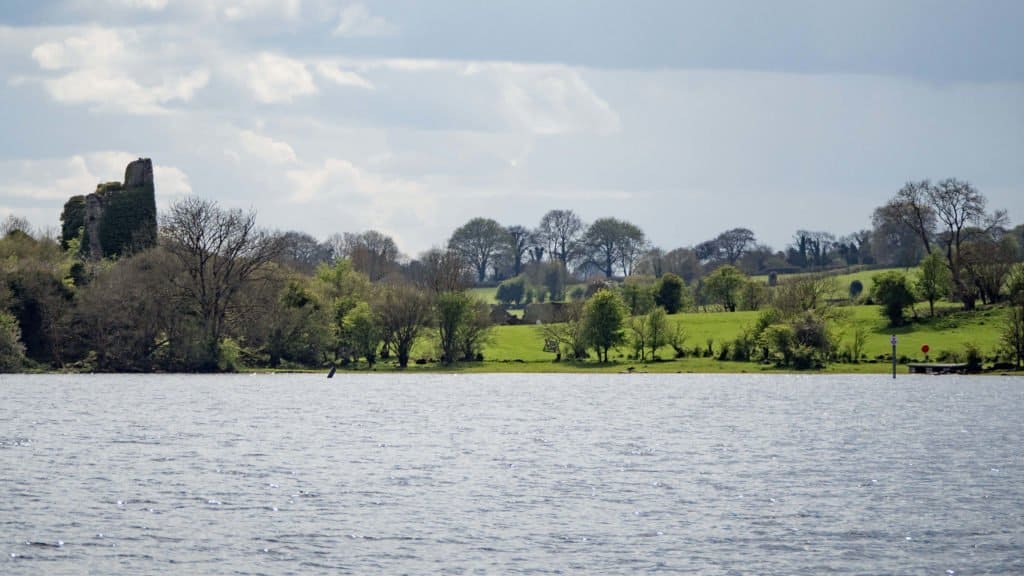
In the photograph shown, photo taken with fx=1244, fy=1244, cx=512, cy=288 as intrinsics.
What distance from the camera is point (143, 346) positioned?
91625 mm

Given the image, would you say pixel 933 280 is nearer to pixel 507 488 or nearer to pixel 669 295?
pixel 669 295

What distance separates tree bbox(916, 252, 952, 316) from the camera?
110 metres

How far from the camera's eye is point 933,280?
110 m

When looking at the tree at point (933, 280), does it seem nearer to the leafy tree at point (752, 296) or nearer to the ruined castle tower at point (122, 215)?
the leafy tree at point (752, 296)

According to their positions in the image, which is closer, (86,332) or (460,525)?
(460,525)

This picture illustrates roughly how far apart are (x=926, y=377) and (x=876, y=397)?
23.3 meters

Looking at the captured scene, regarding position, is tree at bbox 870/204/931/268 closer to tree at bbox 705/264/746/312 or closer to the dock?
tree at bbox 705/264/746/312

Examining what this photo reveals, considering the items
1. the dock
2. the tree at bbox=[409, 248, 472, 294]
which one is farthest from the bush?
the tree at bbox=[409, 248, 472, 294]

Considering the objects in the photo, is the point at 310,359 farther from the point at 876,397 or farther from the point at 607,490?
the point at 607,490

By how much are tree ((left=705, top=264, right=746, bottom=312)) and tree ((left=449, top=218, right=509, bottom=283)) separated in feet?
203

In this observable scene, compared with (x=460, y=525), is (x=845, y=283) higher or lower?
higher

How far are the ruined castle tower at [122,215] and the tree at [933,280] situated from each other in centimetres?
6710

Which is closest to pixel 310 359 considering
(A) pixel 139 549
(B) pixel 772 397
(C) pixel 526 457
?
(B) pixel 772 397

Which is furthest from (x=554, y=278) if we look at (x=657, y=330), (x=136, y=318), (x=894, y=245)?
(x=136, y=318)
